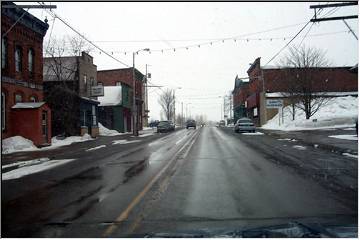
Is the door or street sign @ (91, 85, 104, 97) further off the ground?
street sign @ (91, 85, 104, 97)

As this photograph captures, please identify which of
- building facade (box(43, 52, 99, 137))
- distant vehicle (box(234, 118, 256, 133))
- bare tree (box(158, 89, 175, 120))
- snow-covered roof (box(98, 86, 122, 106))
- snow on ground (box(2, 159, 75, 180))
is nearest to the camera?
snow on ground (box(2, 159, 75, 180))

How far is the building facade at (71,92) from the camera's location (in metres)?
38.1

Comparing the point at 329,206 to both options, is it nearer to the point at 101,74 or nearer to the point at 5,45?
the point at 5,45

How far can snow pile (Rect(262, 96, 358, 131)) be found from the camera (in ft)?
147

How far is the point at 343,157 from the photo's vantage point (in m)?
16.8

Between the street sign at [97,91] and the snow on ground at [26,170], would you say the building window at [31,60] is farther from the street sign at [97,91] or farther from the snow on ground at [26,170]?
the snow on ground at [26,170]

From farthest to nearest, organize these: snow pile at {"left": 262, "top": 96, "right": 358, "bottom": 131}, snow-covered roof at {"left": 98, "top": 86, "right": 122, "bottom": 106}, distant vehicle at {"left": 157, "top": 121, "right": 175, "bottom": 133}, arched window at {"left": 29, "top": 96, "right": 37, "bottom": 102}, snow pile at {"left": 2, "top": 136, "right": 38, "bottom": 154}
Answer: distant vehicle at {"left": 157, "top": 121, "right": 175, "bottom": 133} < snow-covered roof at {"left": 98, "top": 86, "right": 122, "bottom": 106} < snow pile at {"left": 262, "top": 96, "right": 358, "bottom": 131} < arched window at {"left": 29, "top": 96, "right": 37, "bottom": 102} < snow pile at {"left": 2, "top": 136, "right": 38, "bottom": 154}

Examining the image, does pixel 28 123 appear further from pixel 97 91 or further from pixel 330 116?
pixel 330 116

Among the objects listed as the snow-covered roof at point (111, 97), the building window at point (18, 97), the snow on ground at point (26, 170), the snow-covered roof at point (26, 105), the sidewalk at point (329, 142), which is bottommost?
the snow on ground at point (26, 170)

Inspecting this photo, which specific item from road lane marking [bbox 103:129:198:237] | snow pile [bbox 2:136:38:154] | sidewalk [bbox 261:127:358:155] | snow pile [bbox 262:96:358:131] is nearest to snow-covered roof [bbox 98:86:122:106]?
snow pile [bbox 262:96:358:131]

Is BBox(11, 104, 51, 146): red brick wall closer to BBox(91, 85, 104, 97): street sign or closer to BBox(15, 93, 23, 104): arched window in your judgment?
BBox(15, 93, 23, 104): arched window

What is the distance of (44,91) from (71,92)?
3.21 m

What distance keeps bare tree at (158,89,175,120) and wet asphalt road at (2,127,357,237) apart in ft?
303

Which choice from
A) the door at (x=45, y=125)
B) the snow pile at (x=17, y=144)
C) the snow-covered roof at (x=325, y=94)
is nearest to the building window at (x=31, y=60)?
the door at (x=45, y=125)
